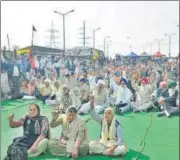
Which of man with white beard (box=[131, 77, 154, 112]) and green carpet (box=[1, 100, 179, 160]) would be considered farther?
man with white beard (box=[131, 77, 154, 112])

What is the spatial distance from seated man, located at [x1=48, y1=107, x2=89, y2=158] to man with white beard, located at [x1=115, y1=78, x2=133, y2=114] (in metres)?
4.35

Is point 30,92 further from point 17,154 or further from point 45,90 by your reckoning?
point 17,154

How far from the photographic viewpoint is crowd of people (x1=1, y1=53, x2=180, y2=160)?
550 centimetres

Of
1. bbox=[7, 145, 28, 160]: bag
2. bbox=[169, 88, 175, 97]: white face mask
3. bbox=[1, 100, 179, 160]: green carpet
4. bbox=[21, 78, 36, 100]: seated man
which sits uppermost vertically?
bbox=[169, 88, 175, 97]: white face mask

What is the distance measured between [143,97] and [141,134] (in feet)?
11.6

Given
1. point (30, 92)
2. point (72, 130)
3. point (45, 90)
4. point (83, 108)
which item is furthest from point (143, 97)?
point (72, 130)

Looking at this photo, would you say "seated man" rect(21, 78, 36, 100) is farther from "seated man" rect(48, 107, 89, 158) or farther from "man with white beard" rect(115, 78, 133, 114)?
"seated man" rect(48, 107, 89, 158)

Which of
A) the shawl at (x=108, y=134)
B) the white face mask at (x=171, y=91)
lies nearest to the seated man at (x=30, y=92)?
the white face mask at (x=171, y=91)

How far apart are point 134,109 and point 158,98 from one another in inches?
28.1

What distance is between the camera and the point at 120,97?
406 inches

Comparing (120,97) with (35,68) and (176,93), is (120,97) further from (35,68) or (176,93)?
(35,68)

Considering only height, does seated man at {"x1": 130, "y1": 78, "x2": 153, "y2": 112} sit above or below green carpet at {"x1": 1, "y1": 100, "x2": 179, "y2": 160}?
above

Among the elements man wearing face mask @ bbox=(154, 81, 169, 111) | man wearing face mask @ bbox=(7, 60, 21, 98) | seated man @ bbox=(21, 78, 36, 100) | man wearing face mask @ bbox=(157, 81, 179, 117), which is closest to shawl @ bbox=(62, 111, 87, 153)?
man wearing face mask @ bbox=(157, 81, 179, 117)

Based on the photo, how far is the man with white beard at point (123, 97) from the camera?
9.97 meters
